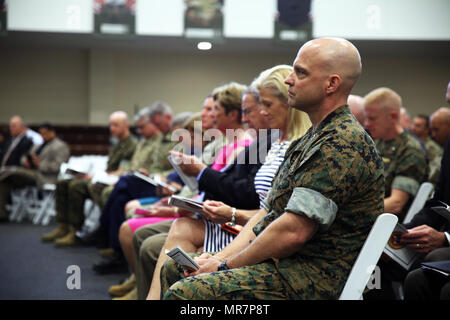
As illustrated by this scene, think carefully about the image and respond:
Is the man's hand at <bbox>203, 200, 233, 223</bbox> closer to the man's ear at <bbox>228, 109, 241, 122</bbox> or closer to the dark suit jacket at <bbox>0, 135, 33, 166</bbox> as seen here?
the man's ear at <bbox>228, 109, 241, 122</bbox>

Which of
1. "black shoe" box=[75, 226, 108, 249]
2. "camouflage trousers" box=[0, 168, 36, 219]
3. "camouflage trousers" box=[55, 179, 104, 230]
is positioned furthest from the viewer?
"camouflage trousers" box=[0, 168, 36, 219]

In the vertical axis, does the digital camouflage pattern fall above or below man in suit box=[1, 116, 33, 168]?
above

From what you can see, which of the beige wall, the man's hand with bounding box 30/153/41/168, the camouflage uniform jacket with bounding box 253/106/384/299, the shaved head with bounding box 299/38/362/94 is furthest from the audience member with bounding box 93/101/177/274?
the beige wall

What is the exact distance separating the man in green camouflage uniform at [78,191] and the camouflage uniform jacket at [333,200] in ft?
14.2

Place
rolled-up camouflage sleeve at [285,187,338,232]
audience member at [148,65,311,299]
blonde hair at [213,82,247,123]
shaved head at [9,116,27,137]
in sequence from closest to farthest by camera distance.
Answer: rolled-up camouflage sleeve at [285,187,338,232] → audience member at [148,65,311,299] → blonde hair at [213,82,247,123] → shaved head at [9,116,27,137]

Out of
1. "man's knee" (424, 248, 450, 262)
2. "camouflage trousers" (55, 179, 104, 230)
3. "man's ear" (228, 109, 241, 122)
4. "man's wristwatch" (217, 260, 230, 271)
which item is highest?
"man's ear" (228, 109, 241, 122)

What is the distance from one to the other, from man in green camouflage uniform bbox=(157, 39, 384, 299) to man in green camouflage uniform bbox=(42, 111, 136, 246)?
4.26m

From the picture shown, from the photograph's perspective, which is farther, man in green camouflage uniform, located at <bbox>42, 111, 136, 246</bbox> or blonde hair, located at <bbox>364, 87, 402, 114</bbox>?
man in green camouflage uniform, located at <bbox>42, 111, 136, 246</bbox>

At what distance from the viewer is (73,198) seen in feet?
18.4

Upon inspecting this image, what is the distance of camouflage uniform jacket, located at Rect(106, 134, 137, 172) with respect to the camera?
5730 mm

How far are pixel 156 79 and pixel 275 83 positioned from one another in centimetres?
1137

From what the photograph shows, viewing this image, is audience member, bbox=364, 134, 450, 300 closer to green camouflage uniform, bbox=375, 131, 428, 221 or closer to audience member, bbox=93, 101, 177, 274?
green camouflage uniform, bbox=375, 131, 428, 221

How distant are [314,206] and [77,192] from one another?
462cm

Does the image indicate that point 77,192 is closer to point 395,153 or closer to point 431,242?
point 395,153
